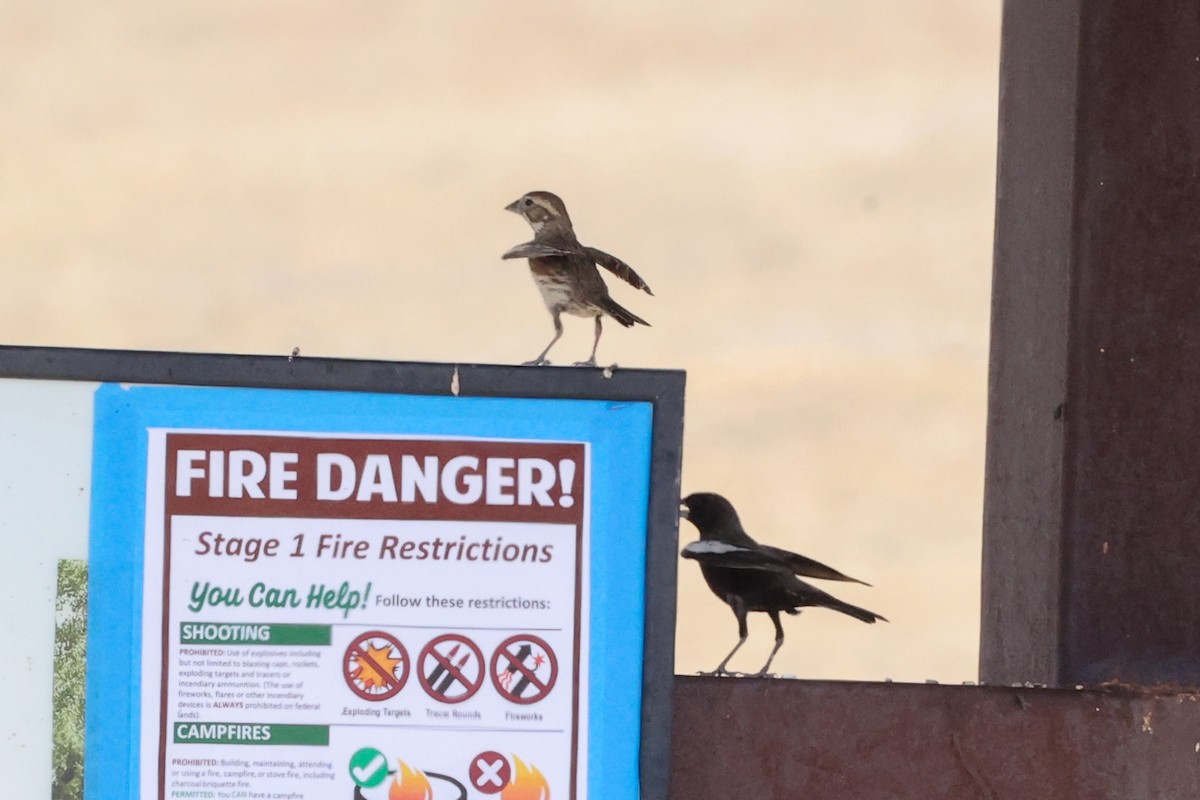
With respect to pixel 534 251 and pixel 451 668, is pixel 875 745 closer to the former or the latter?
pixel 451 668

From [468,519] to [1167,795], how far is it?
1430 millimetres

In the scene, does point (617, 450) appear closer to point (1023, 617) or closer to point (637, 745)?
point (637, 745)

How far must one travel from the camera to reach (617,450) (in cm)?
367

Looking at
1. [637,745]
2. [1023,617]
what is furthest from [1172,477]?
[637,745]

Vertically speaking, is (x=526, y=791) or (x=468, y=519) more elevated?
(x=468, y=519)

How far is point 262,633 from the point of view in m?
3.66

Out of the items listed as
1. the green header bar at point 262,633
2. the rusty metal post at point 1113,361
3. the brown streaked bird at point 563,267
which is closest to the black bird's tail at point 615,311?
the brown streaked bird at point 563,267

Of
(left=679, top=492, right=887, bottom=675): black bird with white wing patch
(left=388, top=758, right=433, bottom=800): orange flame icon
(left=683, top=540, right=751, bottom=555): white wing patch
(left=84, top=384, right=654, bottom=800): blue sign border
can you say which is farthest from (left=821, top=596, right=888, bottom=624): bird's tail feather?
(left=388, top=758, right=433, bottom=800): orange flame icon

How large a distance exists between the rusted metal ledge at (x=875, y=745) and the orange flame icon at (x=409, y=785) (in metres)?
0.49

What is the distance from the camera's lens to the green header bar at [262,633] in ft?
12.0

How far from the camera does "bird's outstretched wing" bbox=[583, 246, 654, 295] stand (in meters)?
4.57

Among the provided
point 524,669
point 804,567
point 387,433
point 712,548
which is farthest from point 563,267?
point 524,669

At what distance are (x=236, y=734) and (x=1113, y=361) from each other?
190cm

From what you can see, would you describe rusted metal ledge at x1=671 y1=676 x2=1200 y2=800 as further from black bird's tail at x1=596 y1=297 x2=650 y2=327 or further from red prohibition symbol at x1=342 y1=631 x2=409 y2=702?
black bird's tail at x1=596 y1=297 x2=650 y2=327
